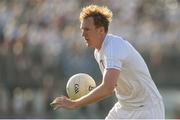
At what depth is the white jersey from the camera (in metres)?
7.03

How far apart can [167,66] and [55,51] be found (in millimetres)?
2841

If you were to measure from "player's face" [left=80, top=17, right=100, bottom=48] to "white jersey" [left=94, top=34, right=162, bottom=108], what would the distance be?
0.10 meters

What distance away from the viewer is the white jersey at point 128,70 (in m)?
7.03

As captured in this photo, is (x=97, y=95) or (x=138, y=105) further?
(x=138, y=105)

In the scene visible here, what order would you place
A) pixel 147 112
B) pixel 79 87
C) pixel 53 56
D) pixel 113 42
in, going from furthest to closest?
pixel 53 56
pixel 79 87
pixel 147 112
pixel 113 42

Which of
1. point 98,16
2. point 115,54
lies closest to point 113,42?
point 115,54

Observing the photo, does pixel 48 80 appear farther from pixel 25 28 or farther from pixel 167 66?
pixel 167 66

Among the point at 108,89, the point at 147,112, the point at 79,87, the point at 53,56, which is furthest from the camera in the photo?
the point at 53,56

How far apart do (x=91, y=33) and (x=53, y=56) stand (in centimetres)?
870

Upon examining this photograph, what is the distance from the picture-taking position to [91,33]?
23.5 ft

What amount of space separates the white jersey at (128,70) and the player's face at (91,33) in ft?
0.34

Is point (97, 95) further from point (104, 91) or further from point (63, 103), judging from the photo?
point (63, 103)

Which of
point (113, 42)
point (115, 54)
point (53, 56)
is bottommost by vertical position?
point (53, 56)

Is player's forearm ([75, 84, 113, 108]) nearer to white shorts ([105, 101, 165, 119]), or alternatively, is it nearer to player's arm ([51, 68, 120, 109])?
player's arm ([51, 68, 120, 109])
